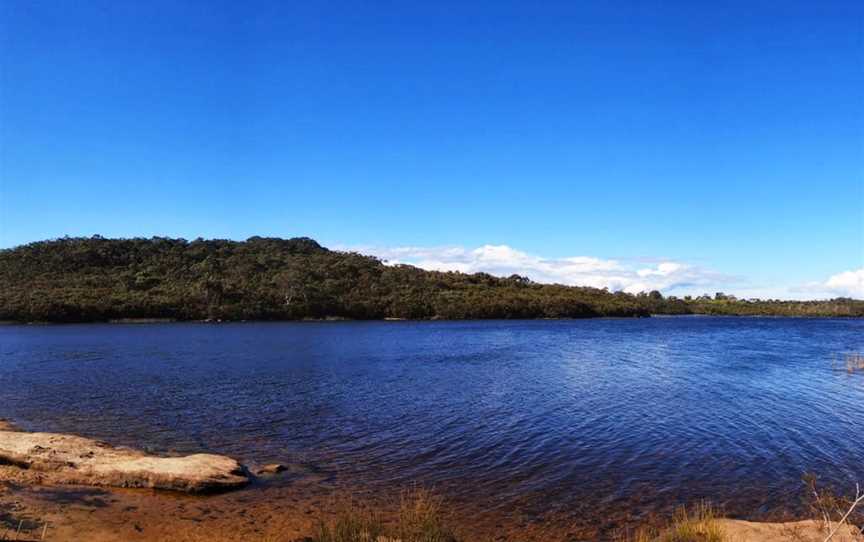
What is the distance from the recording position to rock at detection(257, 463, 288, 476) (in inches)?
617

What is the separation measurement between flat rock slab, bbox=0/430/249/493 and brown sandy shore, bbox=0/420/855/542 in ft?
0.07

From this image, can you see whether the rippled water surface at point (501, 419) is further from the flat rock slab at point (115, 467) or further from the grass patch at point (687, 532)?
the flat rock slab at point (115, 467)

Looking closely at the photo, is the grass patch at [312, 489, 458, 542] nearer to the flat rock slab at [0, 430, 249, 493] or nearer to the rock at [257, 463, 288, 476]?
the flat rock slab at [0, 430, 249, 493]

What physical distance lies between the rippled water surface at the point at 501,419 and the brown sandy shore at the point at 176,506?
1.56m

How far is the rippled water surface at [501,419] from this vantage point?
1552 centimetres

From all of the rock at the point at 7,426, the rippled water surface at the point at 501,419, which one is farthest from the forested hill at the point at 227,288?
the rock at the point at 7,426

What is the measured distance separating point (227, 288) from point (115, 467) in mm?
135467

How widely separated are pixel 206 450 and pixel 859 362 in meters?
44.2

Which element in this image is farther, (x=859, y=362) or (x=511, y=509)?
(x=859, y=362)

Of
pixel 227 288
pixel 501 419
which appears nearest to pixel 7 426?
pixel 501 419

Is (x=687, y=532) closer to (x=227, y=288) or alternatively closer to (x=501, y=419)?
(x=501, y=419)

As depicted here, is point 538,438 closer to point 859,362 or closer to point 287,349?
point 859,362

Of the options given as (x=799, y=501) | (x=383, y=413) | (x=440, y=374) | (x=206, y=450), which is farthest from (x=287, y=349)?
(x=799, y=501)

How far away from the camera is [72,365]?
43219 millimetres
